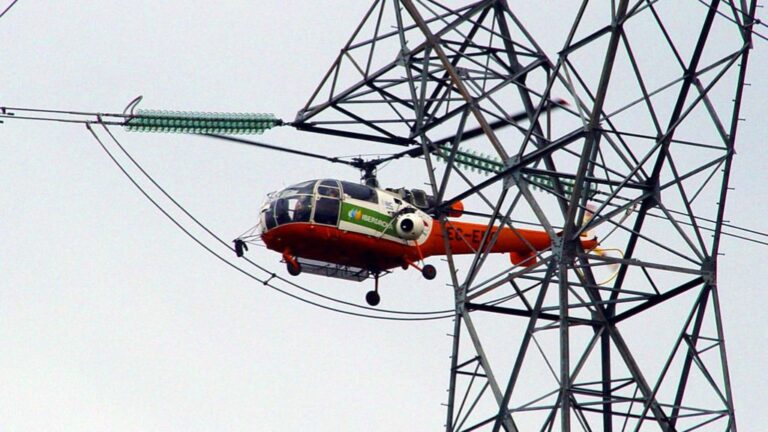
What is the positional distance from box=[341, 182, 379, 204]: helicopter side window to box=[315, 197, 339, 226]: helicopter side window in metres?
0.45

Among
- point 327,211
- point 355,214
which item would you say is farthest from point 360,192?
point 327,211

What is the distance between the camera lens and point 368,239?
36688 millimetres

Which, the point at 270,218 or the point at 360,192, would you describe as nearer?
the point at 270,218

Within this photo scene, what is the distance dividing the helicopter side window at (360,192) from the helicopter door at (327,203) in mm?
236

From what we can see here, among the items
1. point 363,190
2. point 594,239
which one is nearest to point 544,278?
point 363,190

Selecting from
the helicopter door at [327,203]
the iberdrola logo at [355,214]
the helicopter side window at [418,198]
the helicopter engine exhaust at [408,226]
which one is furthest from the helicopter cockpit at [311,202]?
the helicopter side window at [418,198]

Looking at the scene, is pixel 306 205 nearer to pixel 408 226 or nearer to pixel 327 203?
pixel 327 203

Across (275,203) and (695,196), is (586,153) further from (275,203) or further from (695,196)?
(275,203)

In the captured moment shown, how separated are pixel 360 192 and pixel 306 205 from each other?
1.39 metres

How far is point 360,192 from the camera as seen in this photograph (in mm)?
37312

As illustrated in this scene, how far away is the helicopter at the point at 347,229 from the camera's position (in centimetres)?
3653

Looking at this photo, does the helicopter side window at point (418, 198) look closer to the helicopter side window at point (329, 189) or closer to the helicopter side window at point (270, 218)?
the helicopter side window at point (329, 189)

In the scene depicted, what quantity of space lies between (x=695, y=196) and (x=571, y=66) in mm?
3374

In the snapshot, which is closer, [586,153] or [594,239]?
[586,153]
